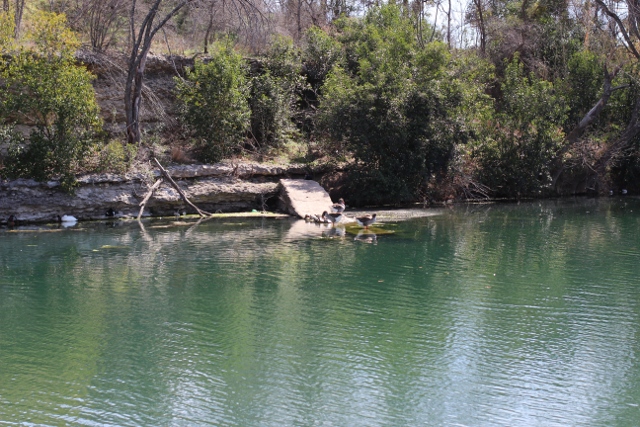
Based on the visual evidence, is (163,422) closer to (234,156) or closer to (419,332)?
(419,332)

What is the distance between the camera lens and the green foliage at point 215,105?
2730 cm

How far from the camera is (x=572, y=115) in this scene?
3288 cm

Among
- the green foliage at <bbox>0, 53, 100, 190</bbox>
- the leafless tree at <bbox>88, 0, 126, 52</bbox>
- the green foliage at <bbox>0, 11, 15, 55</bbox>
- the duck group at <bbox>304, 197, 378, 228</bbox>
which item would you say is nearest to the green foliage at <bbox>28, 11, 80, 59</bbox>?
the green foliage at <bbox>0, 53, 100, 190</bbox>

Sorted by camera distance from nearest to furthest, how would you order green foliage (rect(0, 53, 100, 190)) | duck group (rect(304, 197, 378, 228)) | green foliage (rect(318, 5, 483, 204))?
duck group (rect(304, 197, 378, 228)) < green foliage (rect(0, 53, 100, 190)) < green foliage (rect(318, 5, 483, 204))

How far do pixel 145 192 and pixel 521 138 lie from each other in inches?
621

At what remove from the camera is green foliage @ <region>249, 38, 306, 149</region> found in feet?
96.5

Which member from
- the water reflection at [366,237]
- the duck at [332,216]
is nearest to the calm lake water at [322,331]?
the water reflection at [366,237]

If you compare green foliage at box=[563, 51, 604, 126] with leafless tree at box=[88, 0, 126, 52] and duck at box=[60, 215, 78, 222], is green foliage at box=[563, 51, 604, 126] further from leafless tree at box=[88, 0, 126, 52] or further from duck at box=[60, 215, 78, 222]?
duck at box=[60, 215, 78, 222]

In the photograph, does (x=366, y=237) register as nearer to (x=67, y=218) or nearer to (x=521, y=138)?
(x=67, y=218)

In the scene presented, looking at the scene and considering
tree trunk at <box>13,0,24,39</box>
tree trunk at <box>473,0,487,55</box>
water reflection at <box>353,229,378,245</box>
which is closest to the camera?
water reflection at <box>353,229,378,245</box>

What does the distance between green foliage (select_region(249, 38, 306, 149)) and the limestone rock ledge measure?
248cm

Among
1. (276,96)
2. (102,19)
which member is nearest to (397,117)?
(276,96)

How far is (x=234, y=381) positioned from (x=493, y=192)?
2410cm

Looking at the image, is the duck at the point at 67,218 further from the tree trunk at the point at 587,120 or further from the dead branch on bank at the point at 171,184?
the tree trunk at the point at 587,120
